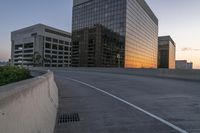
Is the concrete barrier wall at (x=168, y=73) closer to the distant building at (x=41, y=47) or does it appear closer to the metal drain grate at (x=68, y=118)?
the metal drain grate at (x=68, y=118)

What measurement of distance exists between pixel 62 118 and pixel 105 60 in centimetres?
10264

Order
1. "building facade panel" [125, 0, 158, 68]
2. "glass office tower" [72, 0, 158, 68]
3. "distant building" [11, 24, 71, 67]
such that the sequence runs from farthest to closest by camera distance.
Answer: "distant building" [11, 24, 71, 67] < "building facade panel" [125, 0, 158, 68] < "glass office tower" [72, 0, 158, 68]

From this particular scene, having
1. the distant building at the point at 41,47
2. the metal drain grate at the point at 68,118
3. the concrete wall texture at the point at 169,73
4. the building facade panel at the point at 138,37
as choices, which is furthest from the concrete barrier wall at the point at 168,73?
the distant building at the point at 41,47

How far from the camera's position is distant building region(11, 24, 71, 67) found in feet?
495

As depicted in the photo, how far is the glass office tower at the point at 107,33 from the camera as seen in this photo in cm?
10819

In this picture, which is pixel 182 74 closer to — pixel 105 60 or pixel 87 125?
pixel 87 125

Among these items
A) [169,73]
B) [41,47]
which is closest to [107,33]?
[41,47]

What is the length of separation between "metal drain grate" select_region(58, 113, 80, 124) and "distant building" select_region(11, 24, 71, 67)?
133510 mm

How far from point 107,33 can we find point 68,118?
342ft

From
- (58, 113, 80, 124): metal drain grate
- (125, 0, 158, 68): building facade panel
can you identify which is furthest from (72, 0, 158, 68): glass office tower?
(58, 113, 80, 124): metal drain grate

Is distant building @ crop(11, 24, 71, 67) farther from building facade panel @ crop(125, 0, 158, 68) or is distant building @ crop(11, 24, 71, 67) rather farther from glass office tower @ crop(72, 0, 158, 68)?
building facade panel @ crop(125, 0, 158, 68)

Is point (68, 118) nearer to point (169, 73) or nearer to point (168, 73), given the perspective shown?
point (169, 73)

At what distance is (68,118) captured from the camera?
25.5 feet

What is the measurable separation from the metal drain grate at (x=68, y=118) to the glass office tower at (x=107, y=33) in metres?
95.4
